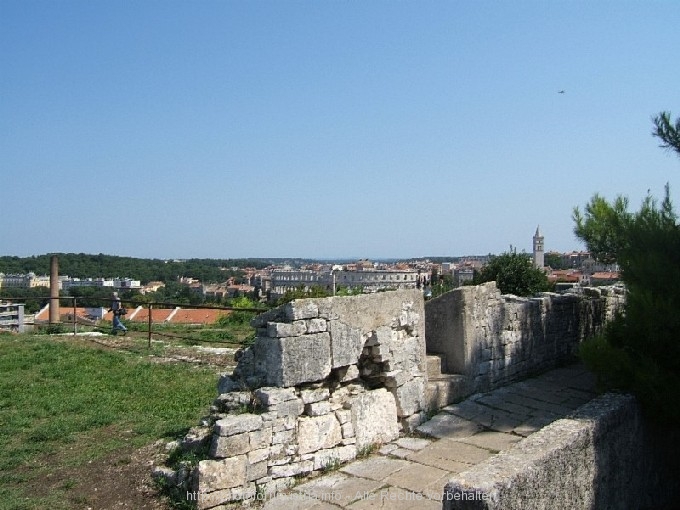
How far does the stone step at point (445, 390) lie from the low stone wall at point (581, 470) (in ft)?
6.61

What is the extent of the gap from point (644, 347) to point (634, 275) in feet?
2.94

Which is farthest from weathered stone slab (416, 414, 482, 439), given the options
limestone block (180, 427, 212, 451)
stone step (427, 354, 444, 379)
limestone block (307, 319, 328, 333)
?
limestone block (180, 427, 212, 451)

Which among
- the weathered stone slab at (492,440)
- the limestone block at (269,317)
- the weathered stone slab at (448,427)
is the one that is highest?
the limestone block at (269,317)

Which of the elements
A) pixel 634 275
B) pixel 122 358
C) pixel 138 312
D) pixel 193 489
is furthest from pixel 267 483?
pixel 138 312

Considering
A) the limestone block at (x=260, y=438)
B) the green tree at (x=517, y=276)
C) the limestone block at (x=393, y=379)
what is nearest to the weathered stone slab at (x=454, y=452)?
the limestone block at (x=393, y=379)

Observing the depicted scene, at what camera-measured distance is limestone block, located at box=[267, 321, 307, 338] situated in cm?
529

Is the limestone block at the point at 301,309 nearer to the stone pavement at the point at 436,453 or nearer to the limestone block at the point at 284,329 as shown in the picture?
the limestone block at the point at 284,329

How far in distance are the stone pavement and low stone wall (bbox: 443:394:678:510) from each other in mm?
1092

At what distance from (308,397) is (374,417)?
36.2 inches

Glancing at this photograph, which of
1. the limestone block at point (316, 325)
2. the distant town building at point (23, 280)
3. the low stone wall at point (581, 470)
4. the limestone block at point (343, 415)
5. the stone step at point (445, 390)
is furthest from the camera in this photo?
the distant town building at point (23, 280)

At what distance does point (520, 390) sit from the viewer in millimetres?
8148

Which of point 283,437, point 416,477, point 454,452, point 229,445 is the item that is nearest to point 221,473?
point 229,445

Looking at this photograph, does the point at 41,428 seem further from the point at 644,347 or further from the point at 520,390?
the point at 644,347

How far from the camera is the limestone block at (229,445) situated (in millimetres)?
4750
